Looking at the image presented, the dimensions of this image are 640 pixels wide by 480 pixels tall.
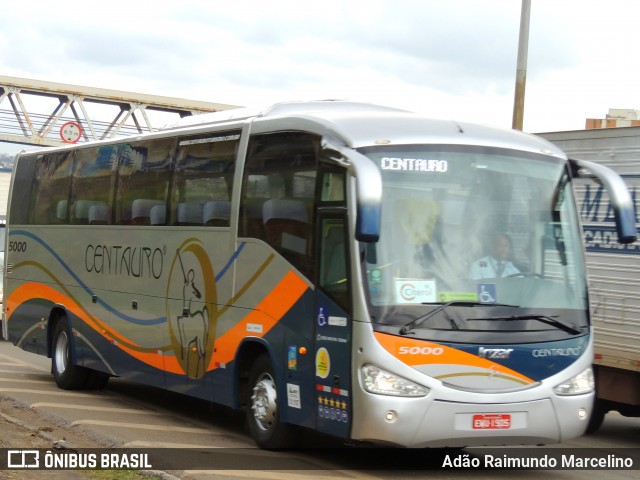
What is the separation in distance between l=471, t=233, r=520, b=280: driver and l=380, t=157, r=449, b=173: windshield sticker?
73 cm

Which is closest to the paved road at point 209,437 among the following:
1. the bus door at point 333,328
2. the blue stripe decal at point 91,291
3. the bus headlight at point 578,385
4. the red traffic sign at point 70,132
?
the bus door at point 333,328

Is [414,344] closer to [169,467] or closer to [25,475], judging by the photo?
[169,467]

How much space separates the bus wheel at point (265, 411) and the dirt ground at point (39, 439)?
1.42 metres

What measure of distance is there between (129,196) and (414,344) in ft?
20.6

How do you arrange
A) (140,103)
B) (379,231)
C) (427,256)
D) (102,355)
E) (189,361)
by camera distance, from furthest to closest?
(140,103) < (102,355) < (189,361) < (427,256) < (379,231)

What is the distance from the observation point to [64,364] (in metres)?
16.6

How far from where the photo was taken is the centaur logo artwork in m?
12.4

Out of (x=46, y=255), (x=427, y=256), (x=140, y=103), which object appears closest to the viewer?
(x=427, y=256)

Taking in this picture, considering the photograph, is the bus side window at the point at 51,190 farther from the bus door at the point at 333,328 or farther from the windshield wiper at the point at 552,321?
the windshield wiper at the point at 552,321

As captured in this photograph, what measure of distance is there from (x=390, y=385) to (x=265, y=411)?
2123 mm

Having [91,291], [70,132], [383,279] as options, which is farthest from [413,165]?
[70,132]

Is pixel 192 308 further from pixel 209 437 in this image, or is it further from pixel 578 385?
pixel 578 385

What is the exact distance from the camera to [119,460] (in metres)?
10.3

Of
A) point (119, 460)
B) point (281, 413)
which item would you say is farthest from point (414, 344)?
point (119, 460)
